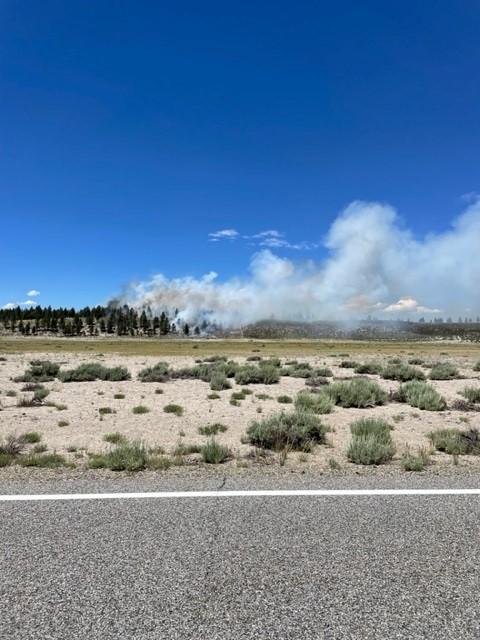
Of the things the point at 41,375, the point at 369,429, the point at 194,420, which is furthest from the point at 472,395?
the point at 41,375

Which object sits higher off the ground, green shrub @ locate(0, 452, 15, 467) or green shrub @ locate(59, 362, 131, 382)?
green shrub @ locate(0, 452, 15, 467)

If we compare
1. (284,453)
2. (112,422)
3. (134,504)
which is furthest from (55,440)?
(134,504)

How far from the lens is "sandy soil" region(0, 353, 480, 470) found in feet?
33.5

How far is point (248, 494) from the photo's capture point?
18.3 feet

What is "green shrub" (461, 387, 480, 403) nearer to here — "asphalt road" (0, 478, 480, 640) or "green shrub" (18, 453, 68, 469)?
"asphalt road" (0, 478, 480, 640)

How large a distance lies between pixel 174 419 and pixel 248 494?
8860mm

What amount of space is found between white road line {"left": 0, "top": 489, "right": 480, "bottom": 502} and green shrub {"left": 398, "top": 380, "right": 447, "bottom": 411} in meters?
11.2

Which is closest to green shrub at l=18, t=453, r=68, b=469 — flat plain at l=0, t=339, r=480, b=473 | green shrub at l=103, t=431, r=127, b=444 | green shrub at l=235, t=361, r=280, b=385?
flat plain at l=0, t=339, r=480, b=473

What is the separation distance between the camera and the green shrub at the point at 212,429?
11.8 m

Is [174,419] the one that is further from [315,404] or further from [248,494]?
[248,494]

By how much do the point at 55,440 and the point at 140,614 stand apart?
8.54 m

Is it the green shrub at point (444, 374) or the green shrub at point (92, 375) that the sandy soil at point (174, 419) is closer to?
the green shrub at point (92, 375)

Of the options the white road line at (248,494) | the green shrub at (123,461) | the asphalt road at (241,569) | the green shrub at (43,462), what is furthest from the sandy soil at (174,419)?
the asphalt road at (241,569)

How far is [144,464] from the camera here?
7.31 meters
